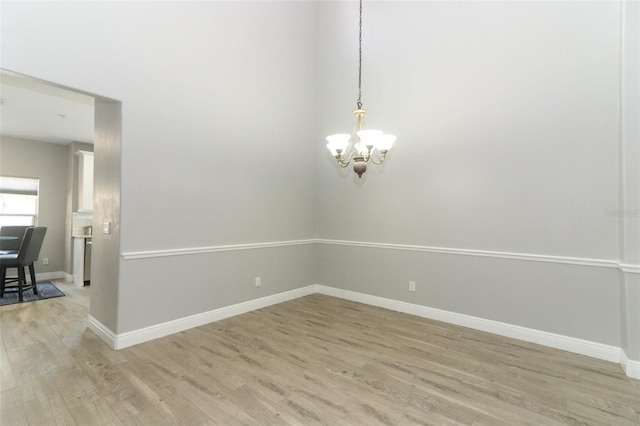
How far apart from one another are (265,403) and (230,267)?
1.98 m

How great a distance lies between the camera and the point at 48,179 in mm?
6188

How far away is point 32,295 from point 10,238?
1.39 metres

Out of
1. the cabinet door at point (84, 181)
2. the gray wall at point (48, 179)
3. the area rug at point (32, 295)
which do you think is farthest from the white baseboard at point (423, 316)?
the gray wall at point (48, 179)

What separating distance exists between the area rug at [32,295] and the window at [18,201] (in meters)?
1.52

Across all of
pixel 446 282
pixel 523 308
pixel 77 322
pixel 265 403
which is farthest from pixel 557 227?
pixel 77 322

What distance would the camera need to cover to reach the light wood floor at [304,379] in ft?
6.45

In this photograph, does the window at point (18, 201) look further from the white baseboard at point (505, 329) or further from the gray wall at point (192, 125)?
the white baseboard at point (505, 329)

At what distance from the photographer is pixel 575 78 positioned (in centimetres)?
289

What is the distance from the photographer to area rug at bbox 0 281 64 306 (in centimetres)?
450

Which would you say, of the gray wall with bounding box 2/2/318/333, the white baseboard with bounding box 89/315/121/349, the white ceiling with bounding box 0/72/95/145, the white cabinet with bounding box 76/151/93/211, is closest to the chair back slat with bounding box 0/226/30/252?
the white cabinet with bounding box 76/151/93/211

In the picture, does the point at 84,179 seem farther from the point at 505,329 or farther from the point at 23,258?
the point at 505,329

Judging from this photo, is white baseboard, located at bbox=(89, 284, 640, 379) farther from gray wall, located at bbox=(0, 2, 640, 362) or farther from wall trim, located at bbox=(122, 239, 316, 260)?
wall trim, located at bbox=(122, 239, 316, 260)

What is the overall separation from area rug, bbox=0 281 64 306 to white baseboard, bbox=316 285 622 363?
472cm

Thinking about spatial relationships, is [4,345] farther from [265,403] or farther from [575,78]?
[575,78]
